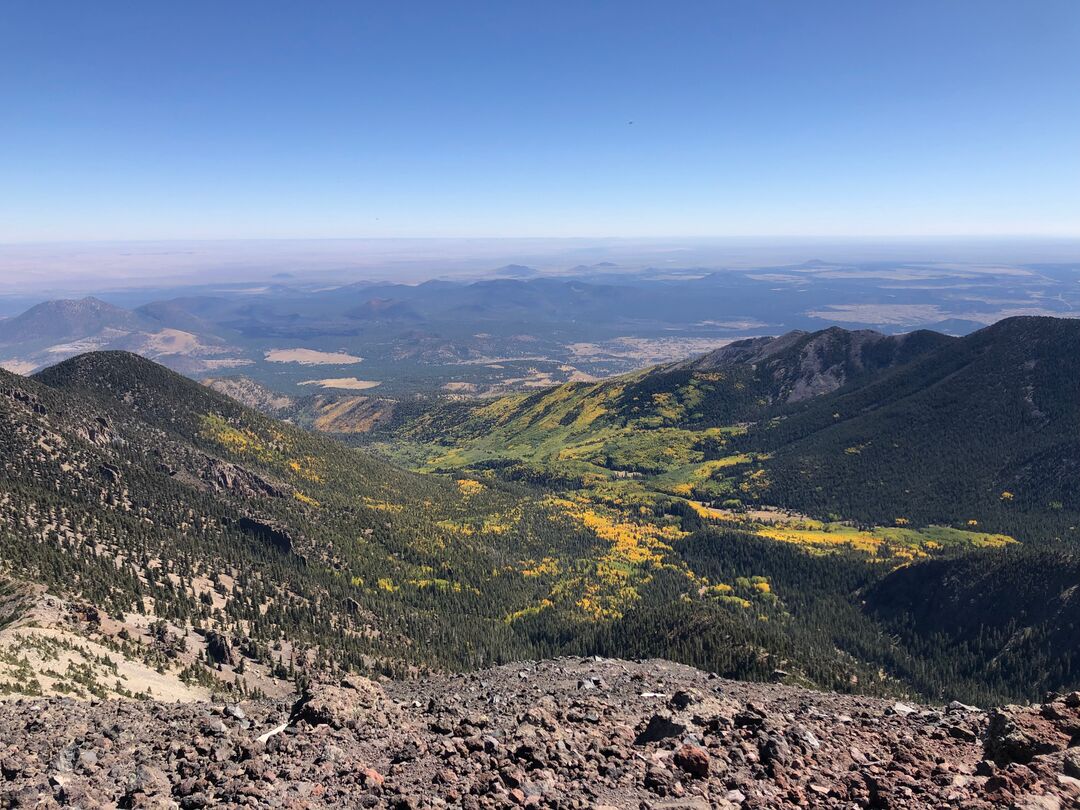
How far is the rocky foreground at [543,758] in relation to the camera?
2141 cm

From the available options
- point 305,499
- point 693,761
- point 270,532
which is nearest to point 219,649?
point 270,532

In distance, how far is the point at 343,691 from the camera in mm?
37625

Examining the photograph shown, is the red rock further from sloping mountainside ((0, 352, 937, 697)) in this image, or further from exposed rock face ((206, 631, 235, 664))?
exposed rock face ((206, 631, 235, 664))

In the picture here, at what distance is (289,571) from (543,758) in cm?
10276

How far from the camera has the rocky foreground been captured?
21406 mm

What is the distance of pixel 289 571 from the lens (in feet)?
373

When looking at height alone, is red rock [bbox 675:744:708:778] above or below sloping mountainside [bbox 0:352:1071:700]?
above

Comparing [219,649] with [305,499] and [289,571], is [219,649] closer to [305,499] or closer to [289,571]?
[289,571]

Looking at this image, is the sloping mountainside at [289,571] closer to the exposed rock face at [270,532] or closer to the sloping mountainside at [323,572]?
the exposed rock face at [270,532]

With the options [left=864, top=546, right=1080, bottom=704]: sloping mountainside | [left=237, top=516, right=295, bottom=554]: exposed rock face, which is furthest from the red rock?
[left=237, top=516, right=295, bottom=554]: exposed rock face

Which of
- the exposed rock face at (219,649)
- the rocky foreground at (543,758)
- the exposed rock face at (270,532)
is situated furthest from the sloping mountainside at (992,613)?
the exposed rock face at (270,532)

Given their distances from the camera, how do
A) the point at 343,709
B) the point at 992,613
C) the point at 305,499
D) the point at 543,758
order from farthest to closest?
the point at 305,499, the point at 992,613, the point at 343,709, the point at 543,758

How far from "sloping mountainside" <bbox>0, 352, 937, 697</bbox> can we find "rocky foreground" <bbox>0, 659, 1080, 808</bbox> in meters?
22.9

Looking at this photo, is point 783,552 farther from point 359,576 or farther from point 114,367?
point 114,367
